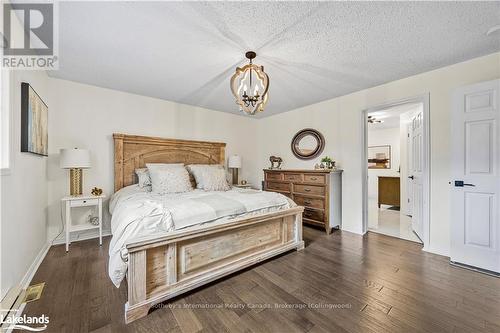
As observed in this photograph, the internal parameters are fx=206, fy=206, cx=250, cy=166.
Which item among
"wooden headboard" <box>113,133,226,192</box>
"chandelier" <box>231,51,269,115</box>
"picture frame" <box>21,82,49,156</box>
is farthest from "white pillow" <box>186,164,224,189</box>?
"picture frame" <box>21,82,49,156</box>

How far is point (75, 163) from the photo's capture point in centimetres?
280

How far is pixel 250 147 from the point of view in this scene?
5.42 meters

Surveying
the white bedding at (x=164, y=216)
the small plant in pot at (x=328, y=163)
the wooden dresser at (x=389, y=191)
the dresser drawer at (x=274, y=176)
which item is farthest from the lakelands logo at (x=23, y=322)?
the wooden dresser at (x=389, y=191)

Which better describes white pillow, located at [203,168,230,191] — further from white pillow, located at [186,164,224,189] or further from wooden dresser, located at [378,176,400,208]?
wooden dresser, located at [378,176,400,208]

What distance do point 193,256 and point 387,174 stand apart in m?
6.72

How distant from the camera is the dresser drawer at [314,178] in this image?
360 cm

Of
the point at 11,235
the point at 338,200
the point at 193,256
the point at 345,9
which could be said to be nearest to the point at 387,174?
the point at 338,200

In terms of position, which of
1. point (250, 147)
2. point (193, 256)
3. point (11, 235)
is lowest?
point (193, 256)

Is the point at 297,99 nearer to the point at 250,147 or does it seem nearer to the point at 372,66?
the point at 372,66

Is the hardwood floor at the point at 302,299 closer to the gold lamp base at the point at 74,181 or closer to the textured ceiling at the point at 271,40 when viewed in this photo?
the gold lamp base at the point at 74,181

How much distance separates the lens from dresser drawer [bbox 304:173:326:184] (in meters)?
3.60

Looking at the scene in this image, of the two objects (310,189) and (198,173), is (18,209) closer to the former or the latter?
(198,173)

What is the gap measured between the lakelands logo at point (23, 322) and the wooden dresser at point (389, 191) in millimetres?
6777

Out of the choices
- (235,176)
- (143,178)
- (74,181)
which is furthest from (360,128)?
(74,181)
